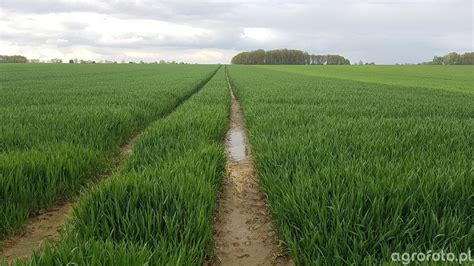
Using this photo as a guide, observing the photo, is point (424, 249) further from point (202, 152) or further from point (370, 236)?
point (202, 152)

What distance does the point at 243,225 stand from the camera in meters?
3.64

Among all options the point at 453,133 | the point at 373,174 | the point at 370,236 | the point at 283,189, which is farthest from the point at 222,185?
the point at 453,133

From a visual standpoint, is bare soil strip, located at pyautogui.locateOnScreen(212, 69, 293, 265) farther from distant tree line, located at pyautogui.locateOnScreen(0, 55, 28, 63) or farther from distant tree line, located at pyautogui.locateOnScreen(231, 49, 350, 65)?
distant tree line, located at pyautogui.locateOnScreen(231, 49, 350, 65)

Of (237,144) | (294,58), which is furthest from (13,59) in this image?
(237,144)

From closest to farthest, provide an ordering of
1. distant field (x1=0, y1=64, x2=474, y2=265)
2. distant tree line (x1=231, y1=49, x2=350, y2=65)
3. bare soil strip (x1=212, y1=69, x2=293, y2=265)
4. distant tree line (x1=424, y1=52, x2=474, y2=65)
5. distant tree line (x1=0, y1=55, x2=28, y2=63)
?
1. distant field (x1=0, y1=64, x2=474, y2=265)
2. bare soil strip (x1=212, y1=69, x2=293, y2=265)
3. distant tree line (x1=424, y1=52, x2=474, y2=65)
4. distant tree line (x1=0, y1=55, x2=28, y2=63)
5. distant tree line (x1=231, y1=49, x2=350, y2=65)

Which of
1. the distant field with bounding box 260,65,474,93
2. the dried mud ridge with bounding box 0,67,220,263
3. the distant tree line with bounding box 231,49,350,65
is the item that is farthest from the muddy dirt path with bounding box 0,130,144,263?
the distant tree line with bounding box 231,49,350,65

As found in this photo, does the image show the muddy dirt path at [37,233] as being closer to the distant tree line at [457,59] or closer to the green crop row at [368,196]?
the green crop row at [368,196]

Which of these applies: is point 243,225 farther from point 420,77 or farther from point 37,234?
point 420,77

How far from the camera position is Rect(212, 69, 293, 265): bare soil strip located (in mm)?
2998

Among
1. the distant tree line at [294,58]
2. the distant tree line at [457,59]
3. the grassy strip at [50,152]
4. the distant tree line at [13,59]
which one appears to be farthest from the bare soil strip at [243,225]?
the distant tree line at [294,58]

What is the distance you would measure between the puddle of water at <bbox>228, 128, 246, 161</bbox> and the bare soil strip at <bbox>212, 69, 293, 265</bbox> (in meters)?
0.77

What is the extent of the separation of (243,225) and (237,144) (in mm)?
4131

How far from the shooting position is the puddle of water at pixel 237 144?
6.60 metres

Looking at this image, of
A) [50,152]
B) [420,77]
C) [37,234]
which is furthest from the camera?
[420,77]
